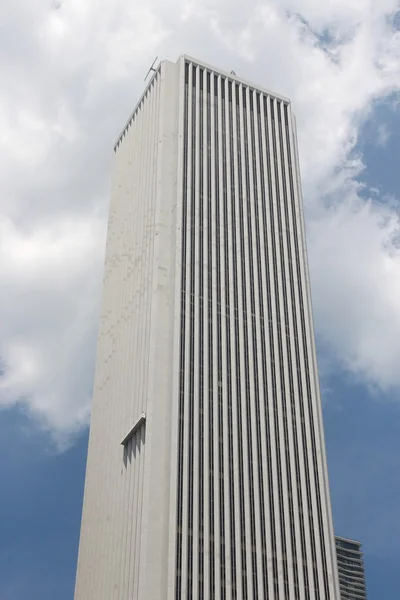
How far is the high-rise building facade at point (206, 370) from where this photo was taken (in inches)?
3529

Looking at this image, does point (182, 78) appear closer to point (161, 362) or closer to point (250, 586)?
point (161, 362)

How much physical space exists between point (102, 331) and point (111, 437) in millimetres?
23411

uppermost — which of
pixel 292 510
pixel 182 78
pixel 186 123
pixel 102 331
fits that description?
pixel 182 78

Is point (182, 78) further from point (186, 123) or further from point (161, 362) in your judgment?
point (161, 362)

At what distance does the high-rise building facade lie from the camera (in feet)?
294

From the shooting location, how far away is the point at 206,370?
101 meters

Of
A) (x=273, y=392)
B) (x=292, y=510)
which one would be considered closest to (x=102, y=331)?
(x=273, y=392)

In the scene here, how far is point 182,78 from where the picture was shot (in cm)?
12650

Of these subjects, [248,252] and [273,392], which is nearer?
[273,392]

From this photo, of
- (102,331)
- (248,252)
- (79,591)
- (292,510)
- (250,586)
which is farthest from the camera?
(102,331)

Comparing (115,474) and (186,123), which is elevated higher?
(186,123)

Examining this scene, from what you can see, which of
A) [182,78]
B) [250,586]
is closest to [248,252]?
[182,78]

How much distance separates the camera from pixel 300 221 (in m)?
126

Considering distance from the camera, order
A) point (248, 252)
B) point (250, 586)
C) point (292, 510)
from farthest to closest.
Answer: point (248, 252)
point (292, 510)
point (250, 586)
